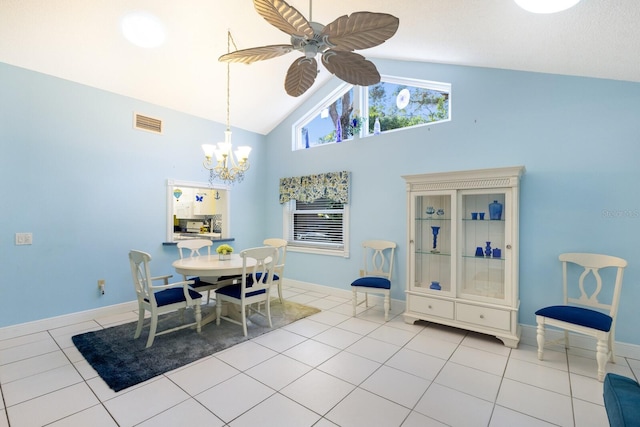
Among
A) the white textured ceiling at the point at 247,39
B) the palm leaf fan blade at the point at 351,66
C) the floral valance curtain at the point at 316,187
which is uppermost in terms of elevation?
the white textured ceiling at the point at 247,39

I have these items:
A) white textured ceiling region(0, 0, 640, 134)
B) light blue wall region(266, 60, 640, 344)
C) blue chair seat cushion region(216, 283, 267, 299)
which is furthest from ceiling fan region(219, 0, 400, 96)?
blue chair seat cushion region(216, 283, 267, 299)

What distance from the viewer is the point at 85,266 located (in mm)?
3461

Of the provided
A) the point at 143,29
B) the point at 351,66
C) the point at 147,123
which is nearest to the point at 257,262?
the point at 351,66

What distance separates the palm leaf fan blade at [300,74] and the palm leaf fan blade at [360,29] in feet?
0.93

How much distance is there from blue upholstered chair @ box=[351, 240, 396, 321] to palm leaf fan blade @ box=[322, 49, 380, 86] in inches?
92.9

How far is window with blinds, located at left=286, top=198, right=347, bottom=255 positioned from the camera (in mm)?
4684

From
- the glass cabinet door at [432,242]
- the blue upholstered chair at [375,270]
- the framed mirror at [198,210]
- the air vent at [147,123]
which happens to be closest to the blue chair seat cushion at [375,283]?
the blue upholstered chair at [375,270]

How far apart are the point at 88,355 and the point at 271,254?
1.89 meters

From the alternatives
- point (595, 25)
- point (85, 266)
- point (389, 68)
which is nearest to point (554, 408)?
point (595, 25)

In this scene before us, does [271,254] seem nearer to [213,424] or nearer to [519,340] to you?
[213,424]

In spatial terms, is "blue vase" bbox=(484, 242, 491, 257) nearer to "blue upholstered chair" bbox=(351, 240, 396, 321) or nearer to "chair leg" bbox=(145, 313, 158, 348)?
"blue upholstered chair" bbox=(351, 240, 396, 321)

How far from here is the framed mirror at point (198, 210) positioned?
426cm

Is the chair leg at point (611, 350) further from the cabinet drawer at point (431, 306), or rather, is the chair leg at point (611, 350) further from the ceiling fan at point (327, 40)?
the ceiling fan at point (327, 40)

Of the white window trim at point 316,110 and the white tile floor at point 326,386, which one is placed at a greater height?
the white window trim at point 316,110
